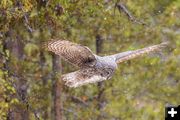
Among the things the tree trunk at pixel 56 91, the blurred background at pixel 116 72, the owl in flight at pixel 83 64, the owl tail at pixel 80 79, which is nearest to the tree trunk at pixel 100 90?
the blurred background at pixel 116 72

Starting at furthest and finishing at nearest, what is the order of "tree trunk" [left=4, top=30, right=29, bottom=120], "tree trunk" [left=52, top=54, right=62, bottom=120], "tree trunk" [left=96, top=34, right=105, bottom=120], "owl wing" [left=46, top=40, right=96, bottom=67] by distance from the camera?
"tree trunk" [left=96, top=34, right=105, bottom=120]
"tree trunk" [left=52, top=54, right=62, bottom=120]
"tree trunk" [left=4, top=30, right=29, bottom=120]
"owl wing" [left=46, top=40, right=96, bottom=67]

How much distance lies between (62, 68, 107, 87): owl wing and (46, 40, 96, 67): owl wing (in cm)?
10

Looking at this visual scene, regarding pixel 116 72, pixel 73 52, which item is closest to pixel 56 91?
pixel 116 72

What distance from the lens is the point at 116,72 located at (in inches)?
499

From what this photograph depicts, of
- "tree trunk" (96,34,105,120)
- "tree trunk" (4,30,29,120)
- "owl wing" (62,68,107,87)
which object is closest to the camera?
"owl wing" (62,68,107,87)

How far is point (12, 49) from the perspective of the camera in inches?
437

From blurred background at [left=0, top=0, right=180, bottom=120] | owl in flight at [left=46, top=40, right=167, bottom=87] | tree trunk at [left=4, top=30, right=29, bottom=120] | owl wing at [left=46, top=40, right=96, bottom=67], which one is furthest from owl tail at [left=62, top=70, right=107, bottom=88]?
tree trunk at [left=4, top=30, right=29, bottom=120]

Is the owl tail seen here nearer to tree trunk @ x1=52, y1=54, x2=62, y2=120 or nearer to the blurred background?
the blurred background

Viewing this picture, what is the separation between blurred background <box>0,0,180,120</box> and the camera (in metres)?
10.9

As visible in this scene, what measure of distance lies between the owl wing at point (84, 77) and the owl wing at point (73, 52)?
0.10 meters

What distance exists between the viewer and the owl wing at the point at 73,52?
21.9 feet

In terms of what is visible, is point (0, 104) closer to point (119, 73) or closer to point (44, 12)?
point (44, 12)

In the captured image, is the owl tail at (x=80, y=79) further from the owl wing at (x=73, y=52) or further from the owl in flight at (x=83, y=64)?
the owl wing at (x=73, y=52)

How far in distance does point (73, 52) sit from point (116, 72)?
19.3 ft
